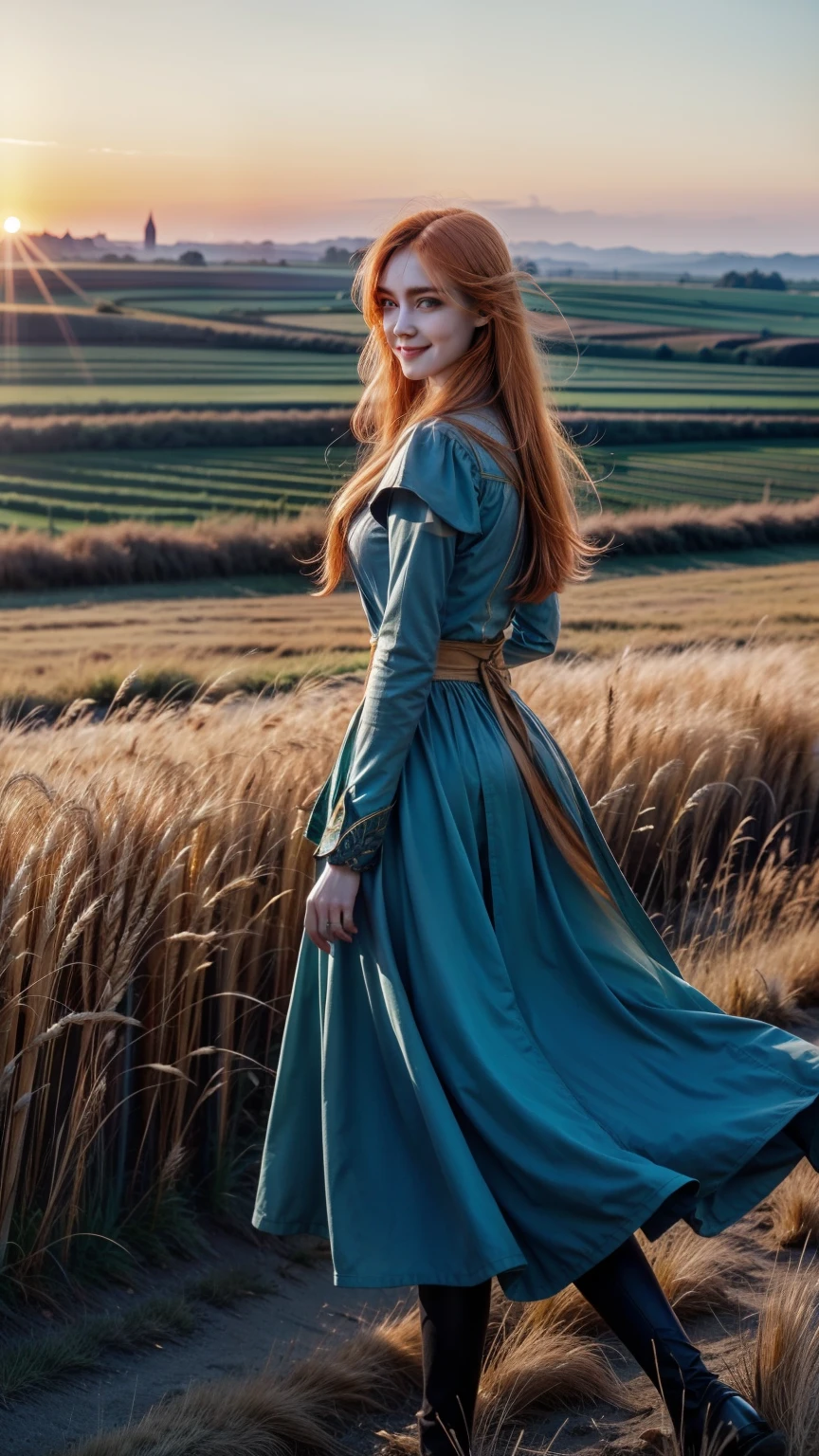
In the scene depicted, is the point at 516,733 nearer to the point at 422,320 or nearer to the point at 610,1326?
the point at 422,320

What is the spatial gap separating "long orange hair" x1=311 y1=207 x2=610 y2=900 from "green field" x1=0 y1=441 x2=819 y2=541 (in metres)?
8.57

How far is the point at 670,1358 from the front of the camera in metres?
1.49

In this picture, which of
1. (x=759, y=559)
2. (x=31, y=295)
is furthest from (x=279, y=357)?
(x=759, y=559)

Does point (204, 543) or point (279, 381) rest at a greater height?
point (279, 381)

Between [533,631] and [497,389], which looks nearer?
[497,389]

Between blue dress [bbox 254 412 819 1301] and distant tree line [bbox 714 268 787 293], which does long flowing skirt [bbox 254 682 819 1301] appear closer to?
blue dress [bbox 254 412 819 1301]

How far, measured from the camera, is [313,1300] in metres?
2.66

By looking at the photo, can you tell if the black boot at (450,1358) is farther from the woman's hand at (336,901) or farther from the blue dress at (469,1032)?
the woman's hand at (336,901)

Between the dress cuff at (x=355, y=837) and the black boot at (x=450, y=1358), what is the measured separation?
51cm

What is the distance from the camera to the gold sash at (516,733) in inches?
68.9

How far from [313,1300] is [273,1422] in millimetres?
811

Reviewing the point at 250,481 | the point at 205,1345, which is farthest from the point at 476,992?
the point at 250,481

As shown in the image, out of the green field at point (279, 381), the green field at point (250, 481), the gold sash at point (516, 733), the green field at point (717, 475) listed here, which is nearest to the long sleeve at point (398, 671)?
the gold sash at point (516, 733)

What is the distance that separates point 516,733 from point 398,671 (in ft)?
0.85
